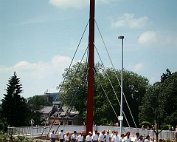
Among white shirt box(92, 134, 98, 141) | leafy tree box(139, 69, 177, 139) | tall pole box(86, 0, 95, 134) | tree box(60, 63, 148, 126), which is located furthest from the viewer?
tree box(60, 63, 148, 126)

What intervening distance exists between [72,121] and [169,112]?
43.4 meters

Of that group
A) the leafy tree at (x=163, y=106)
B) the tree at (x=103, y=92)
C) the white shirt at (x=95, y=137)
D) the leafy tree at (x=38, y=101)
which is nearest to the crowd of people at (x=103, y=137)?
the white shirt at (x=95, y=137)

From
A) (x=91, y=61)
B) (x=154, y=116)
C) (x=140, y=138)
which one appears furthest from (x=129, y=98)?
(x=140, y=138)

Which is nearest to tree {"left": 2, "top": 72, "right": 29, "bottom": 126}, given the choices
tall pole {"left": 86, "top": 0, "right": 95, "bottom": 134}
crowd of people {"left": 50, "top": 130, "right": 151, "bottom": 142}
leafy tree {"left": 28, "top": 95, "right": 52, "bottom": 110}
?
crowd of people {"left": 50, "top": 130, "right": 151, "bottom": 142}

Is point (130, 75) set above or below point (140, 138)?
above

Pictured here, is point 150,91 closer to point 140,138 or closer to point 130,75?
point 130,75

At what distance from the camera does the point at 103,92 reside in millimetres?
73562

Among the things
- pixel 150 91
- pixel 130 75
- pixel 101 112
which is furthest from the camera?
pixel 130 75

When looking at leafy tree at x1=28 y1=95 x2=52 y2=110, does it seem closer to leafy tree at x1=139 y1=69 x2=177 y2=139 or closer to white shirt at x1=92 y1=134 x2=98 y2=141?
leafy tree at x1=139 y1=69 x2=177 y2=139

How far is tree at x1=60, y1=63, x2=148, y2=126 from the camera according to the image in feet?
233

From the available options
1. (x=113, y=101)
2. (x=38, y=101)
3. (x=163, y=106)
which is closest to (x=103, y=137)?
(x=163, y=106)

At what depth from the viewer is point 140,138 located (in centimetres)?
2252

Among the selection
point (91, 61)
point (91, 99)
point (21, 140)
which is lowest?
point (21, 140)

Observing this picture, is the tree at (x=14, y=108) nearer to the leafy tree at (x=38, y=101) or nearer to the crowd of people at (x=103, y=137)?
the crowd of people at (x=103, y=137)
